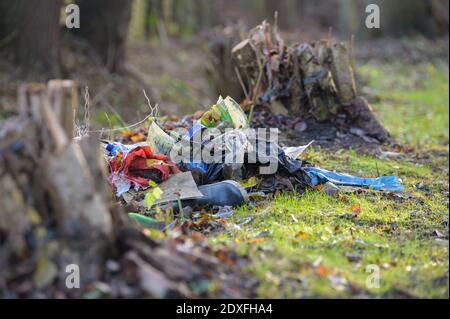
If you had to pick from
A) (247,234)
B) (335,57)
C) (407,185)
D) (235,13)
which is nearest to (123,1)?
(335,57)

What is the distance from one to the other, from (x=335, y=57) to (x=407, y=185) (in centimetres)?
254

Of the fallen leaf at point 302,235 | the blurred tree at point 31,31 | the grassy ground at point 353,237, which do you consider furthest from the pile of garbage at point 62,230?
the blurred tree at point 31,31

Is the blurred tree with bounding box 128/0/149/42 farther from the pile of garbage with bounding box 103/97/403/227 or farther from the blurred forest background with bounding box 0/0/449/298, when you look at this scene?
the pile of garbage with bounding box 103/97/403/227

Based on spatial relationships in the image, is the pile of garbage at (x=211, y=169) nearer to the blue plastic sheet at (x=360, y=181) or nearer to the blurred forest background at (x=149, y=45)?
the blue plastic sheet at (x=360, y=181)

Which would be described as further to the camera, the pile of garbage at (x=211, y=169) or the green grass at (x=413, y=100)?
the green grass at (x=413, y=100)

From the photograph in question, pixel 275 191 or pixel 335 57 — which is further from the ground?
pixel 335 57

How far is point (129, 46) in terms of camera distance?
65.6ft

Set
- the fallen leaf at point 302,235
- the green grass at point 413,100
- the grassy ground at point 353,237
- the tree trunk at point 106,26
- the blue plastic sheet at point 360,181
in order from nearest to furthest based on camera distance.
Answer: the grassy ground at point 353,237 → the fallen leaf at point 302,235 → the blue plastic sheet at point 360,181 → the green grass at point 413,100 → the tree trunk at point 106,26

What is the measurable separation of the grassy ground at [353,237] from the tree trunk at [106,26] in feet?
26.2

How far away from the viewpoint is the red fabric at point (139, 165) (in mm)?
5930

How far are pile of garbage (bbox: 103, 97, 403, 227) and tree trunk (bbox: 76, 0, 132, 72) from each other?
889 cm

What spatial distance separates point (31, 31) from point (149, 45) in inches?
326

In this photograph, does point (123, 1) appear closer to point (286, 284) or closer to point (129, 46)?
point (129, 46)

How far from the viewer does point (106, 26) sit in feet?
49.0
